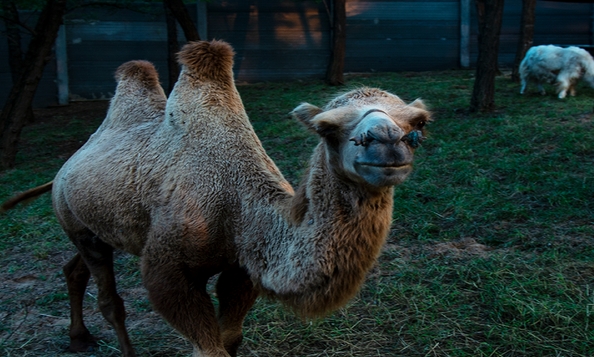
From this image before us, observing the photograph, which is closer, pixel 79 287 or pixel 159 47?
pixel 79 287

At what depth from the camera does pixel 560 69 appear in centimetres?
1113

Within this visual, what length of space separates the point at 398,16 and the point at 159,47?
6390 millimetres

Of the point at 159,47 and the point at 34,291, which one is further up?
the point at 159,47

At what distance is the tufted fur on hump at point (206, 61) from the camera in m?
3.54

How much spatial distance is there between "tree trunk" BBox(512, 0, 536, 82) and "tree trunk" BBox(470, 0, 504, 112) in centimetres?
361

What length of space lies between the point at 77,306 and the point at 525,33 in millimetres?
11641

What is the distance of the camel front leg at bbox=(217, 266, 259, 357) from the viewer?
3.39m

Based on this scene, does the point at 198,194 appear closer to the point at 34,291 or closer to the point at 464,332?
the point at 464,332

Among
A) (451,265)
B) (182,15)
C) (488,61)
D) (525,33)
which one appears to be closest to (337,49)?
(525,33)

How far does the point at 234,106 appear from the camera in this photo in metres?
3.48

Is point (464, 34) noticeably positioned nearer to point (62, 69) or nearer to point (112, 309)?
point (62, 69)

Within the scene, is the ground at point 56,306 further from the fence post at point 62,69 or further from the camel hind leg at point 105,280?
the fence post at point 62,69

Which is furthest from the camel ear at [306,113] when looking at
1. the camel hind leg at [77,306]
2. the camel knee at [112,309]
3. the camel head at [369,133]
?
the camel hind leg at [77,306]

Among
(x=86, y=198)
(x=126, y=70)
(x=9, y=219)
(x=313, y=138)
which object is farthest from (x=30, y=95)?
(x=86, y=198)
